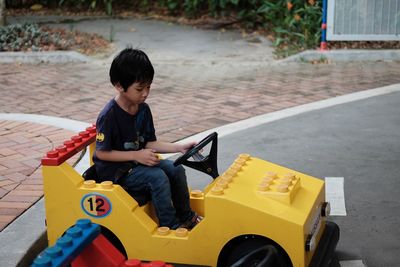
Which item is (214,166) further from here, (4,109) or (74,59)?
(74,59)

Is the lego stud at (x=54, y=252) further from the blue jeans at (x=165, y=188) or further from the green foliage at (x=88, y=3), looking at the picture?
the green foliage at (x=88, y=3)

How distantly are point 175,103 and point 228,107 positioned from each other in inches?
22.5

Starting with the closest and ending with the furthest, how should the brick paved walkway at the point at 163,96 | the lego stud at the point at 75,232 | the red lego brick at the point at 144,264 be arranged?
the red lego brick at the point at 144,264 → the lego stud at the point at 75,232 → the brick paved walkway at the point at 163,96

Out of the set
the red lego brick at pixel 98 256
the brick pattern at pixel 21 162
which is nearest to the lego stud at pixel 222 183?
the red lego brick at pixel 98 256

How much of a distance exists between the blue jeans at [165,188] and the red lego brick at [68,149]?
31 cm

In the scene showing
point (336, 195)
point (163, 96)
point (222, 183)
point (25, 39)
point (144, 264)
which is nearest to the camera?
point (144, 264)

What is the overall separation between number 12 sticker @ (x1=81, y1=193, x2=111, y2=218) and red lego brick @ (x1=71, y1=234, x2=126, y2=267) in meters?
0.69

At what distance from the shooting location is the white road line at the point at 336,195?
4118 millimetres

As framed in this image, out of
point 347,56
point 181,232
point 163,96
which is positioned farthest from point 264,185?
point 347,56

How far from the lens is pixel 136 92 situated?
3354mm

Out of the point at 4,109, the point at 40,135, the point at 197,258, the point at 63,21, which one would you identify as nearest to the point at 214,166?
the point at 197,258

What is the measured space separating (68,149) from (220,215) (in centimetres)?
92

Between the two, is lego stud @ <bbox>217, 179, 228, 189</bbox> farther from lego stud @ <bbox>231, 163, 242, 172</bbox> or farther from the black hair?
the black hair

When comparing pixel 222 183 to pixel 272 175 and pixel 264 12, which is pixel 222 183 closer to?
pixel 272 175
